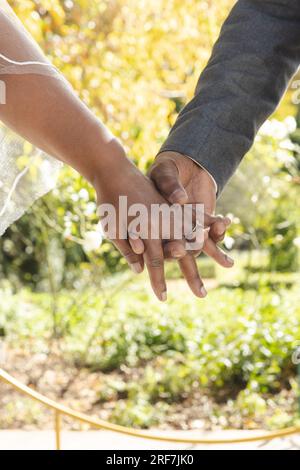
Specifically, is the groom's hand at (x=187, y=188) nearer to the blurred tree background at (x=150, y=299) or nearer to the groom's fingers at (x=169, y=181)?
the groom's fingers at (x=169, y=181)

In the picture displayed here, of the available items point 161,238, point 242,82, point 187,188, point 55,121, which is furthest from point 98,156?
point 242,82

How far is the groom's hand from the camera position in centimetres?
133

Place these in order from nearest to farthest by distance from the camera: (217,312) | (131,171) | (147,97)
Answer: (131,171)
(147,97)
(217,312)

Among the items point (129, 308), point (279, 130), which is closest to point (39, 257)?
point (129, 308)

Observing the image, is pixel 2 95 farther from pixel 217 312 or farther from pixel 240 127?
pixel 217 312

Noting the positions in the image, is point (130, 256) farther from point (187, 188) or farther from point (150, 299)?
point (150, 299)

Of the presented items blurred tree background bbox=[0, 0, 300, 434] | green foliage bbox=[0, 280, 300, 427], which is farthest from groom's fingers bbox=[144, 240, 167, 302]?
green foliage bbox=[0, 280, 300, 427]

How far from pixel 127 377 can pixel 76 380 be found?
26cm

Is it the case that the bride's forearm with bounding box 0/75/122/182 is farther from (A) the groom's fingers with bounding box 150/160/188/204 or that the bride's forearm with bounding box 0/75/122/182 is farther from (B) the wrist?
(A) the groom's fingers with bounding box 150/160/188/204

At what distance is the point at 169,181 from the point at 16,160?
270 millimetres

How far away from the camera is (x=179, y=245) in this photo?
132 centimetres

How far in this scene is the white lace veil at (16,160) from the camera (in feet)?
3.82

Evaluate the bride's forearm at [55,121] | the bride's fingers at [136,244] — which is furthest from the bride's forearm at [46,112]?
the bride's fingers at [136,244]

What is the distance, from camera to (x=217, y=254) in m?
1.32
